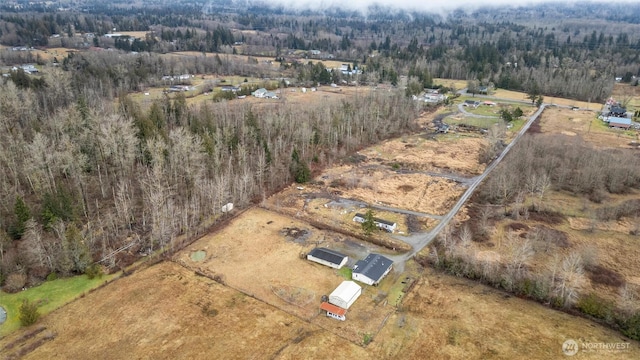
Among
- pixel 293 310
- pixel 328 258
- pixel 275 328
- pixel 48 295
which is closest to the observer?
pixel 275 328

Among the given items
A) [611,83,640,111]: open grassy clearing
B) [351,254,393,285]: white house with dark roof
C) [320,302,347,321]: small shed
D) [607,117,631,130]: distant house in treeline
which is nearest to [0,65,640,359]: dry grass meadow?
[320,302,347,321]: small shed

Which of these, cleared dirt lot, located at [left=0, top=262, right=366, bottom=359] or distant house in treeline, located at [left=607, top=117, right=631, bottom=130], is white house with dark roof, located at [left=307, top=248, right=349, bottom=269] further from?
distant house in treeline, located at [left=607, top=117, right=631, bottom=130]

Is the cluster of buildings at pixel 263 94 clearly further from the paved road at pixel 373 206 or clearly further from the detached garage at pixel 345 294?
the detached garage at pixel 345 294

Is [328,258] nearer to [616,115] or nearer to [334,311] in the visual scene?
[334,311]

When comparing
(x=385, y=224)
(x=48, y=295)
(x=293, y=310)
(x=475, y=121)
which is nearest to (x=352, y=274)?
(x=293, y=310)

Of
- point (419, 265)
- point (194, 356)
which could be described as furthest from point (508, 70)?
point (194, 356)

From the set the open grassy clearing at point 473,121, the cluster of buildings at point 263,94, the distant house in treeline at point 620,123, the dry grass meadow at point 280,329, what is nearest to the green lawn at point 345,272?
the dry grass meadow at point 280,329
